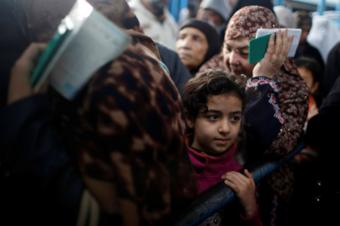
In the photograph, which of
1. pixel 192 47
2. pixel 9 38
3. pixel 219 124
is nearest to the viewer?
pixel 9 38

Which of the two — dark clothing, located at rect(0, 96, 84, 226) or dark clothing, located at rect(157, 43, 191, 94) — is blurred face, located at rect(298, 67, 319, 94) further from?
dark clothing, located at rect(0, 96, 84, 226)

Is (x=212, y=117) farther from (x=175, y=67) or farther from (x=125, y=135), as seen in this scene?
(x=125, y=135)

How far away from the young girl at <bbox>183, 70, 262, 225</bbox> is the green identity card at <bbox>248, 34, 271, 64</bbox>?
4.9 inches

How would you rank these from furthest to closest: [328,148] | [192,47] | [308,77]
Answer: [308,77], [192,47], [328,148]

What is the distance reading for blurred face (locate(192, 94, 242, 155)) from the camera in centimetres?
179

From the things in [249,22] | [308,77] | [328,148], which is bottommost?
[308,77]

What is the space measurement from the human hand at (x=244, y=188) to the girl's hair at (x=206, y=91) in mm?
336

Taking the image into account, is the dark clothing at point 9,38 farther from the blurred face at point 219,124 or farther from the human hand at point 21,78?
the blurred face at point 219,124

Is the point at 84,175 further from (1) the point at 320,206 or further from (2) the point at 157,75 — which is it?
(1) the point at 320,206

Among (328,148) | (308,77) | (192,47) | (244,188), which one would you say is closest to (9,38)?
(244,188)

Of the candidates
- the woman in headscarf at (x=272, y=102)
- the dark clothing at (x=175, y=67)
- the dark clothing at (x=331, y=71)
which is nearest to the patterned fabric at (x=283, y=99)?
the woman in headscarf at (x=272, y=102)

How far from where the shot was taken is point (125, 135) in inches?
38.2

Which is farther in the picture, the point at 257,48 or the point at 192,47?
the point at 192,47

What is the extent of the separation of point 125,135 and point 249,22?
4.44ft
